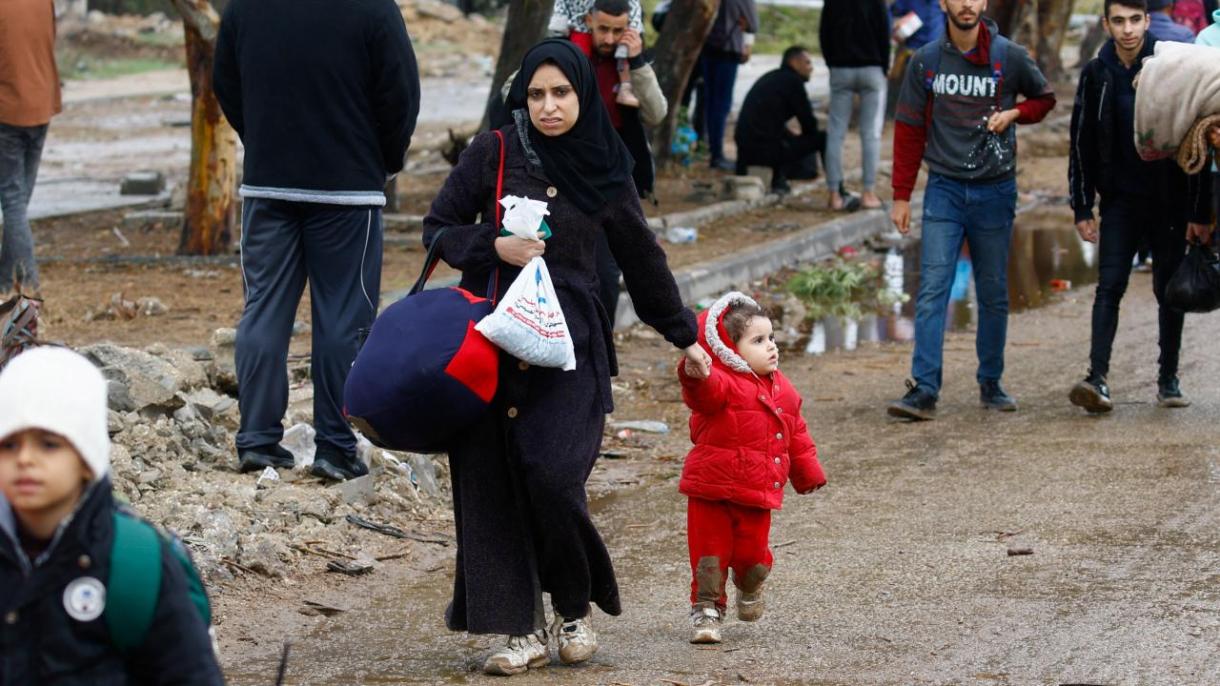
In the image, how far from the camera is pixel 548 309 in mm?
4898

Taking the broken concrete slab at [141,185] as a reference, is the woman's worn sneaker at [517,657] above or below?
above

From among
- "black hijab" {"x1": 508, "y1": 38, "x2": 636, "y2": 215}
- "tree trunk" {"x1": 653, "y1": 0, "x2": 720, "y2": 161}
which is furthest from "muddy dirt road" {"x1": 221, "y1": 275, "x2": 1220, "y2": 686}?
"tree trunk" {"x1": 653, "y1": 0, "x2": 720, "y2": 161}

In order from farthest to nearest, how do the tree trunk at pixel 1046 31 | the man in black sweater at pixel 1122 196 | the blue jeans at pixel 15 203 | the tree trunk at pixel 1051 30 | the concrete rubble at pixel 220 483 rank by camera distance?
the tree trunk at pixel 1051 30, the tree trunk at pixel 1046 31, the blue jeans at pixel 15 203, the man in black sweater at pixel 1122 196, the concrete rubble at pixel 220 483

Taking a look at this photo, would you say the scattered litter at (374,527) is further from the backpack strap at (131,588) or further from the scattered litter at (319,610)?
the backpack strap at (131,588)

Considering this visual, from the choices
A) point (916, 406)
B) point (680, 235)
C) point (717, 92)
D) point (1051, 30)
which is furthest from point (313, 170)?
point (1051, 30)

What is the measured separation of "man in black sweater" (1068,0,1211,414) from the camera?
8.38 m

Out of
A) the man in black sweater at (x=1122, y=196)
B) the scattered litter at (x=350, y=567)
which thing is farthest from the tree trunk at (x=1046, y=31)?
the scattered litter at (x=350, y=567)

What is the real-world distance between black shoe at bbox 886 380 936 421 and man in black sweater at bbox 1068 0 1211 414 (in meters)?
0.68

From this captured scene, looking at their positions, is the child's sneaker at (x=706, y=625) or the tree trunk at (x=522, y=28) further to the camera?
the tree trunk at (x=522, y=28)

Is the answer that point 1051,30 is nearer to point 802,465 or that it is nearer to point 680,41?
point 680,41

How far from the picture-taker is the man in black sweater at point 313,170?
6926 mm

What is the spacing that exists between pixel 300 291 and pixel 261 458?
0.69 m

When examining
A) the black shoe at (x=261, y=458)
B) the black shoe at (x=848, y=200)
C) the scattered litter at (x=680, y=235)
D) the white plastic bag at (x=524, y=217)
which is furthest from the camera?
the black shoe at (x=848, y=200)

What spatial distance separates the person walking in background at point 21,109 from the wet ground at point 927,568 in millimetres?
3645
